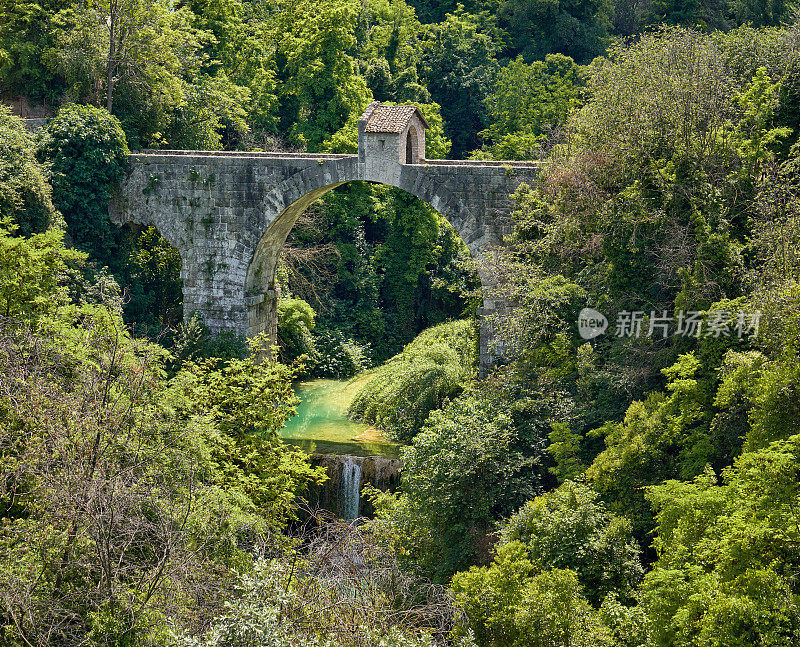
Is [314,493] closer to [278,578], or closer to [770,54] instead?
[278,578]

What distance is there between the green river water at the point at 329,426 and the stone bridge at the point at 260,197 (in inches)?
103

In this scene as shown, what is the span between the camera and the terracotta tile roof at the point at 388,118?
74.1ft

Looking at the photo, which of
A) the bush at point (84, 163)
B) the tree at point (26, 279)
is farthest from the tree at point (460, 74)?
the tree at point (26, 279)

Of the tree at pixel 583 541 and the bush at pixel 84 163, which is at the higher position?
the bush at pixel 84 163

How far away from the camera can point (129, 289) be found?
2606cm

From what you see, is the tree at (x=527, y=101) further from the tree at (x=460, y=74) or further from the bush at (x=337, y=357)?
the bush at (x=337, y=357)

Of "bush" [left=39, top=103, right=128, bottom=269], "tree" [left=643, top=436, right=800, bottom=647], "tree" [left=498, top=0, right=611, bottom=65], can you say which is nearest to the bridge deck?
"bush" [left=39, top=103, right=128, bottom=269]

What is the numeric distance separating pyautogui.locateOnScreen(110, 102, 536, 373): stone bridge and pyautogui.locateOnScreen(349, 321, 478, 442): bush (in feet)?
3.07

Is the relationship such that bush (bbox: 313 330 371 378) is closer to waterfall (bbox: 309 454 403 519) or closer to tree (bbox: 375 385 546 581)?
waterfall (bbox: 309 454 403 519)

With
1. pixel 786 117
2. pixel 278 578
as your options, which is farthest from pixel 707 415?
pixel 278 578

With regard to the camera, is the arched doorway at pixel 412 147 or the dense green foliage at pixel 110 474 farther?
the arched doorway at pixel 412 147

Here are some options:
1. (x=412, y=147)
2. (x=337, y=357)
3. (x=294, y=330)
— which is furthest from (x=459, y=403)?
(x=337, y=357)

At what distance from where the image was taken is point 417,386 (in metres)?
22.6

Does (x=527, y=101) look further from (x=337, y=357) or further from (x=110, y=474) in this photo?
(x=110, y=474)
